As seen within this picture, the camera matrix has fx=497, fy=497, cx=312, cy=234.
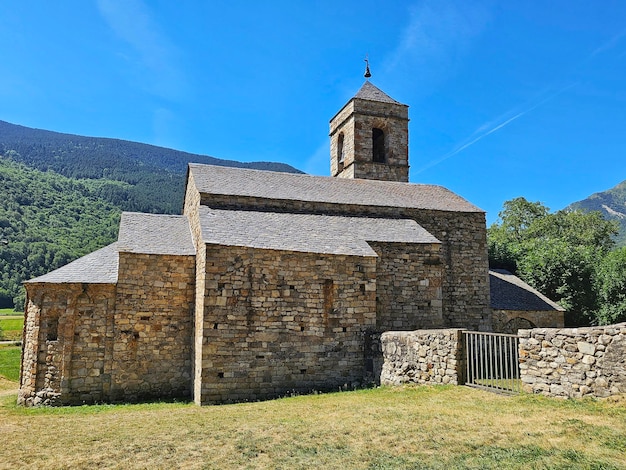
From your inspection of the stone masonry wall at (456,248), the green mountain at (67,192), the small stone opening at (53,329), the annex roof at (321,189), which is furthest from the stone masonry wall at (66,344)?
the green mountain at (67,192)

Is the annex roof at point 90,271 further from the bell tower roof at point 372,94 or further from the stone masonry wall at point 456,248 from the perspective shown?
the bell tower roof at point 372,94

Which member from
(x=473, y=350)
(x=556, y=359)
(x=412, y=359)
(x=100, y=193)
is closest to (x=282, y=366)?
(x=412, y=359)

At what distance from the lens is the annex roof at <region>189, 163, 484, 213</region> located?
17.2 metres

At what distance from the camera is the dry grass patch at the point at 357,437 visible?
604cm

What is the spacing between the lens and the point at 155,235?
1542 cm

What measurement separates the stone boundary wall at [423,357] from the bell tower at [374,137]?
12.1 m

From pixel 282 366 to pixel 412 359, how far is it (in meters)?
3.40

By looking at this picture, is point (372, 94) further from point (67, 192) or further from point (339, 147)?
point (67, 192)

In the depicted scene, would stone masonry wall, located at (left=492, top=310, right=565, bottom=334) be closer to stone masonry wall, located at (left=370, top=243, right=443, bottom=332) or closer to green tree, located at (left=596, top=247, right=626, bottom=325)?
stone masonry wall, located at (left=370, top=243, right=443, bottom=332)

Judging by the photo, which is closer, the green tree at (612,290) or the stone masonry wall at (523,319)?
the stone masonry wall at (523,319)

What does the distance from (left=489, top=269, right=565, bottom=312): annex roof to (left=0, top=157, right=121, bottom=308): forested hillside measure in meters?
52.0

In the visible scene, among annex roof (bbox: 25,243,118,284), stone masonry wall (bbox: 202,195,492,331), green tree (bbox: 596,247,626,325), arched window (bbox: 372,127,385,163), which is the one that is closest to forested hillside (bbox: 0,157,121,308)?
arched window (bbox: 372,127,385,163)

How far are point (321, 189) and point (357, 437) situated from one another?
12.8 metres

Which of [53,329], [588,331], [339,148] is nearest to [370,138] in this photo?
[339,148]
